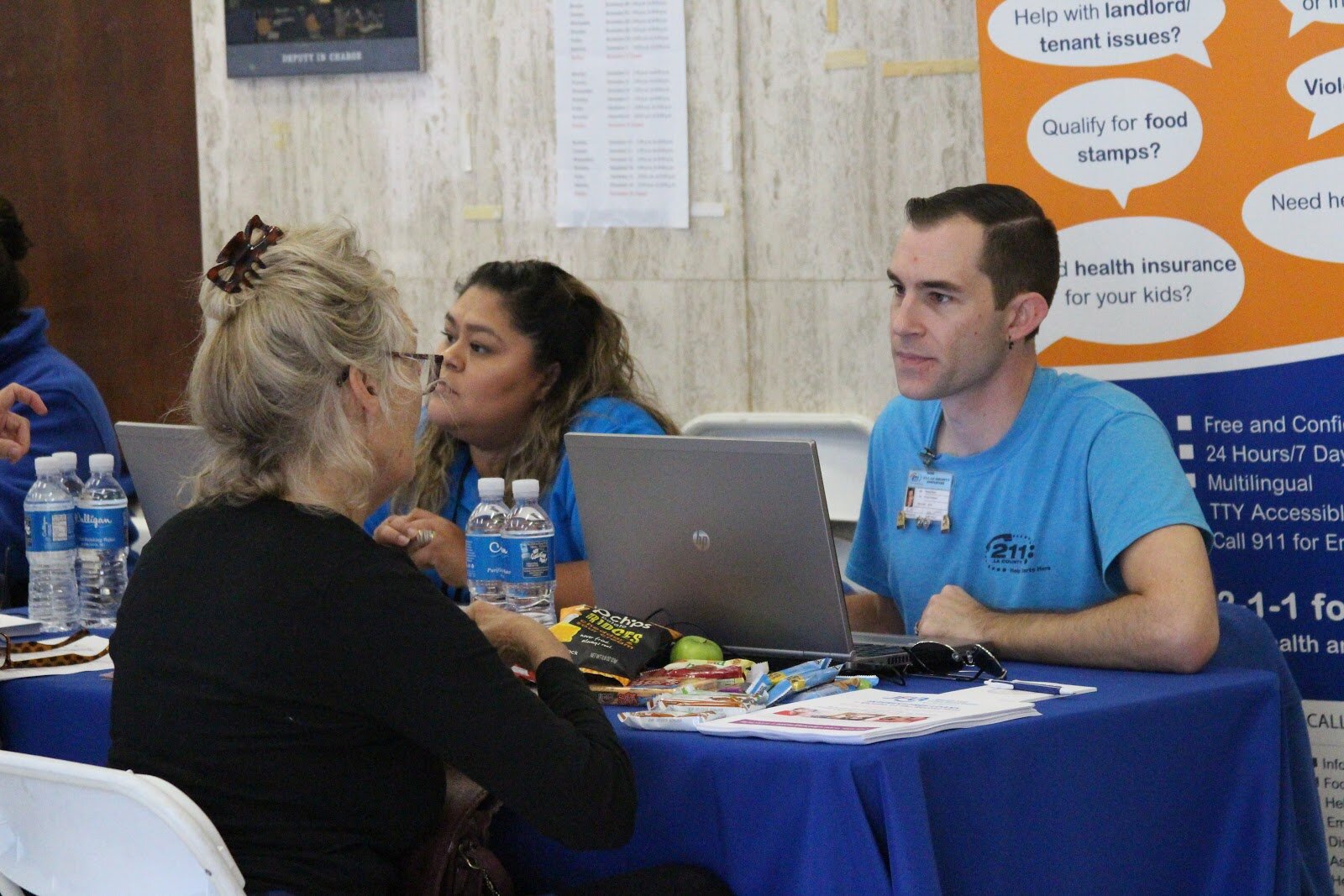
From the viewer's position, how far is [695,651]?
6.98ft

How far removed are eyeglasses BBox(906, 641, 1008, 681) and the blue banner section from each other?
1087mm

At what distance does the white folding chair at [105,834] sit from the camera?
1450 millimetres

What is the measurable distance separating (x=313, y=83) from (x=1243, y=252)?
271 cm

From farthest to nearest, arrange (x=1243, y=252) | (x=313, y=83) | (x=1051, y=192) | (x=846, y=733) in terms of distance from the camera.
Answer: (x=313, y=83) < (x=1051, y=192) < (x=1243, y=252) < (x=846, y=733)

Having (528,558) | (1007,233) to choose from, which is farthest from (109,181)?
(1007,233)

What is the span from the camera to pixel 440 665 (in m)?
1.58

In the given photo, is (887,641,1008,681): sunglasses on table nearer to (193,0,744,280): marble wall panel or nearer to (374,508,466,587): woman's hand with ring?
(374,508,466,587): woman's hand with ring

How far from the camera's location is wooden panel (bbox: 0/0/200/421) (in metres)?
4.72

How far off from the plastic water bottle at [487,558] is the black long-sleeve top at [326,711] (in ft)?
2.44

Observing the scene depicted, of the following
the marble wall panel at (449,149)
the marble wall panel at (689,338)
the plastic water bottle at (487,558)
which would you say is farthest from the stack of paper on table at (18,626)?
the marble wall panel at (449,149)

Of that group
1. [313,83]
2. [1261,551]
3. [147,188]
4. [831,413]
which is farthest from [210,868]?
[147,188]

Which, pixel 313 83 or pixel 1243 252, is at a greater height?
pixel 313 83

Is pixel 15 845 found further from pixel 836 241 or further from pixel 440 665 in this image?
pixel 836 241

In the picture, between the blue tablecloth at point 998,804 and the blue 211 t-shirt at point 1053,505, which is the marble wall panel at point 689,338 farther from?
the blue tablecloth at point 998,804
